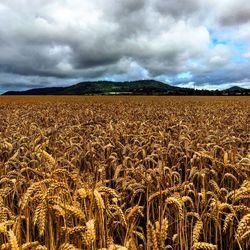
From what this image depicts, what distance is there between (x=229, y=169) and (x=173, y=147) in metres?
1.33

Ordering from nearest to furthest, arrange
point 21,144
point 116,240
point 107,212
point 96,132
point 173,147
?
point 107,212 < point 116,240 < point 173,147 < point 21,144 < point 96,132

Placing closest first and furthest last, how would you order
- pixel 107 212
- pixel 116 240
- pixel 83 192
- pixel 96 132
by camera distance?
pixel 83 192
pixel 107 212
pixel 116 240
pixel 96 132

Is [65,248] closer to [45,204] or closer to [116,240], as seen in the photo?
[45,204]

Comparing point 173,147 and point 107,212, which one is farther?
point 173,147

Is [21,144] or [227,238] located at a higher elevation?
[21,144]

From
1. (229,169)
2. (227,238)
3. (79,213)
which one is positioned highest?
(79,213)

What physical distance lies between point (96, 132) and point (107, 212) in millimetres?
6378

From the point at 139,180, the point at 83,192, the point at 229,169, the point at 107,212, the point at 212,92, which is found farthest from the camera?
the point at 212,92

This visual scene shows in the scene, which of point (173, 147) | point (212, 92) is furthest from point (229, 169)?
→ point (212, 92)

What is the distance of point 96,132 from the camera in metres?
9.34

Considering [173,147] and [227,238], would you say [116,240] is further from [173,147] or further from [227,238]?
[173,147]

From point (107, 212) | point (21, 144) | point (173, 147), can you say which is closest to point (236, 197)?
point (107, 212)

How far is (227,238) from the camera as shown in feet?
12.3

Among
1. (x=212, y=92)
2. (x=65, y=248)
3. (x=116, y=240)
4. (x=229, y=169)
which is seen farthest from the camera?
(x=212, y=92)
